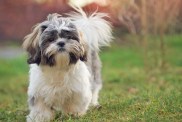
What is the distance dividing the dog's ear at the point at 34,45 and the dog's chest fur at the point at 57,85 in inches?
7.0

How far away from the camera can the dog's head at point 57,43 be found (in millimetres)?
7527

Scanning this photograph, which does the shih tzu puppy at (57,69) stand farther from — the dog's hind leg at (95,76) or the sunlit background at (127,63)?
the dog's hind leg at (95,76)

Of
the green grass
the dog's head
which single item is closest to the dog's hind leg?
the green grass

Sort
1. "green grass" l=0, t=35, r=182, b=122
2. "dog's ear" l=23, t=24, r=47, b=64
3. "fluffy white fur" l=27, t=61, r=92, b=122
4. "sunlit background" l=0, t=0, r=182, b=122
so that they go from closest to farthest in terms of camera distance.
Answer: "green grass" l=0, t=35, r=182, b=122, "dog's ear" l=23, t=24, r=47, b=64, "fluffy white fur" l=27, t=61, r=92, b=122, "sunlit background" l=0, t=0, r=182, b=122

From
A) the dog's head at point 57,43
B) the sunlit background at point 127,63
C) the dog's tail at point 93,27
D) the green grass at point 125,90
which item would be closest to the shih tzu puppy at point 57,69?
the dog's head at point 57,43

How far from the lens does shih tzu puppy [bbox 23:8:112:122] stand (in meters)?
7.62

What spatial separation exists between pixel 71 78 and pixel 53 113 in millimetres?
524

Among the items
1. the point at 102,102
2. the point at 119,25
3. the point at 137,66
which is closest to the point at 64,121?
the point at 102,102

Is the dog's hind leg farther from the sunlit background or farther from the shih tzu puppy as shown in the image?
the shih tzu puppy

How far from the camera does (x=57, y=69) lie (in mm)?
7992

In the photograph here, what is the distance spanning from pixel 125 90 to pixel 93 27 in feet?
12.7

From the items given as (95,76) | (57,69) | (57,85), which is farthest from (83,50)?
(95,76)

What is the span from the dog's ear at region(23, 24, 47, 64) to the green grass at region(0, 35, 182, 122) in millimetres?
828

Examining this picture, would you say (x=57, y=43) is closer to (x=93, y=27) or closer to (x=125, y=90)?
(x=93, y=27)
